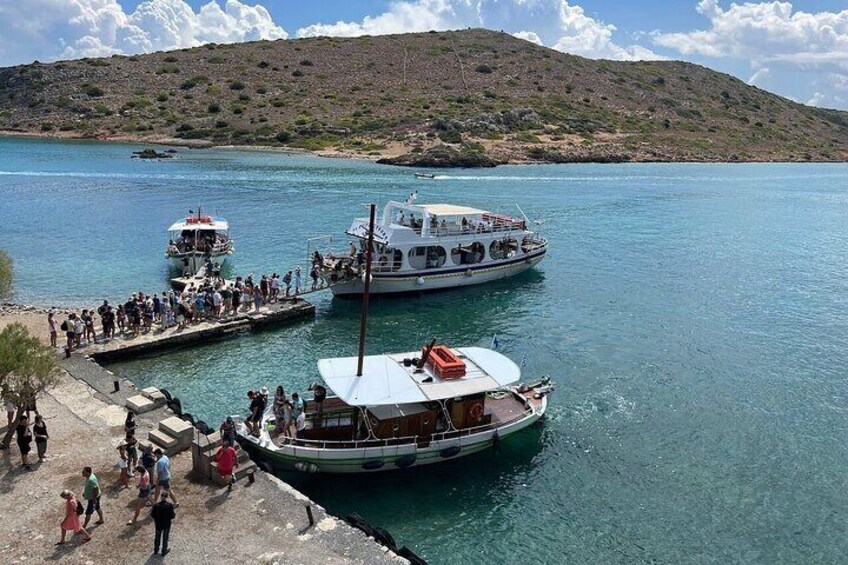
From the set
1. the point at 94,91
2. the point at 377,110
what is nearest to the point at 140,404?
the point at 377,110

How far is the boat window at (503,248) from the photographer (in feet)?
166

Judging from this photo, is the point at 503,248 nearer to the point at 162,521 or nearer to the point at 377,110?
the point at 162,521

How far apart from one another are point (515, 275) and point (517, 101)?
126 m

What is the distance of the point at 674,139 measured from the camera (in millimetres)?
164875

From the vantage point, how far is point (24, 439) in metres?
20.2

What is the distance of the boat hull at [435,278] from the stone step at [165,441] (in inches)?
837

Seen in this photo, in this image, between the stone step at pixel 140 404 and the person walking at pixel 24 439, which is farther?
the stone step at pixel 140 404

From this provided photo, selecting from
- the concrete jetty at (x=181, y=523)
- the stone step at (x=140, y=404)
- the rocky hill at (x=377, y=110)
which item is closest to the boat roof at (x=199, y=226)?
the stone step at (x=140, y=404)

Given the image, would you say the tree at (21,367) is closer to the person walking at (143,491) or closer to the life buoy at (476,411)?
the person walking at (143,491)

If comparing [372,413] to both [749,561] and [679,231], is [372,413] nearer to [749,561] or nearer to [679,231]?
[749,561]

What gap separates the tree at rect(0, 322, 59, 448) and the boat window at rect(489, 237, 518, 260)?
113 ft

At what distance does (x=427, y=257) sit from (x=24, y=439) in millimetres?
29858

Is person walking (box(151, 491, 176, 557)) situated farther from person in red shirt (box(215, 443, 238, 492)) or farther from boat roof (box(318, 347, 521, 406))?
boat roof (box(318, 347, 521, 406))

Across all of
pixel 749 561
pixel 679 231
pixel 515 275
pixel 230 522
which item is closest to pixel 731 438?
pixel 749 561
